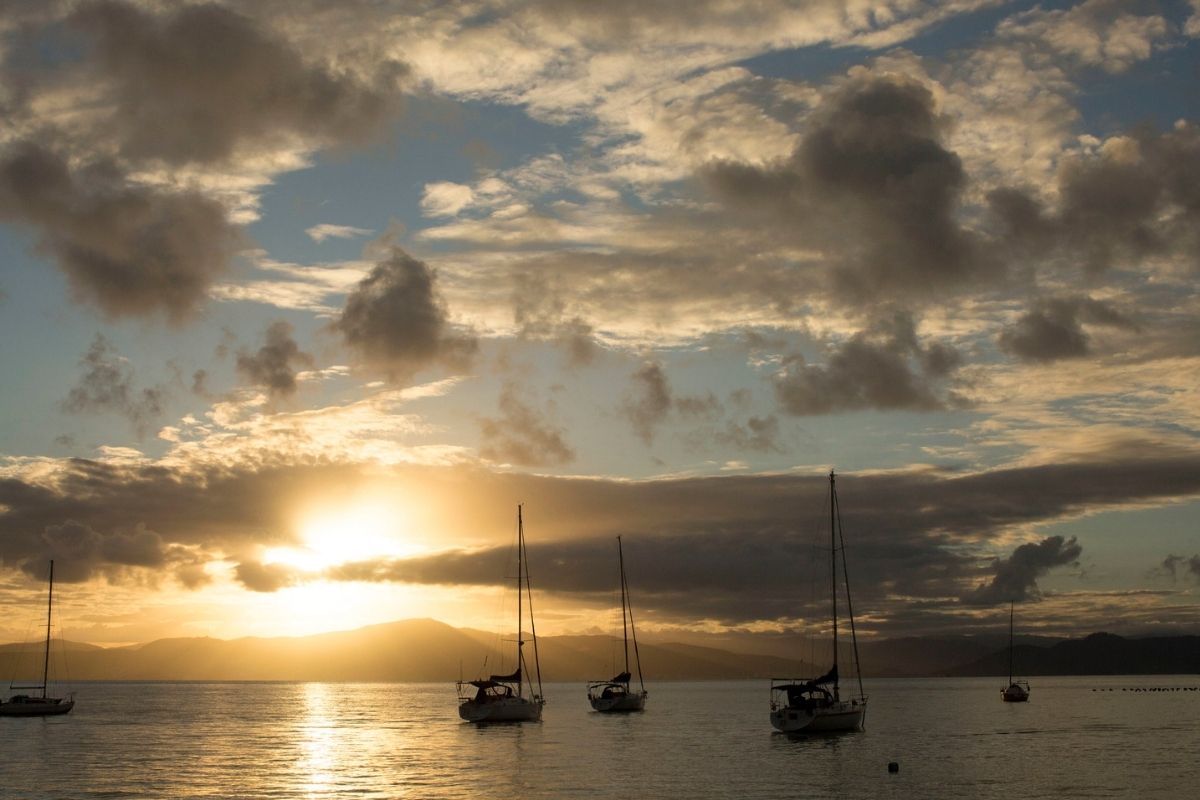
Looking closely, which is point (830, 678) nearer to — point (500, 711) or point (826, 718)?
point (826, 718)

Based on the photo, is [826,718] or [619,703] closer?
[826,718]

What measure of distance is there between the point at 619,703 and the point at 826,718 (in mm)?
51378

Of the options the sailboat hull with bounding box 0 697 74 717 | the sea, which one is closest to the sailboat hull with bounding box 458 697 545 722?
the sea

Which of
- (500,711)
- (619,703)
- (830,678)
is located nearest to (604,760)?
(830,678)

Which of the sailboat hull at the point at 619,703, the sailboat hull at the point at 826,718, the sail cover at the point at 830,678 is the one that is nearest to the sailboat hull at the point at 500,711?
the sailboat hull at the point at 619,703

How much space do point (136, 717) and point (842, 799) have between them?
155 metres

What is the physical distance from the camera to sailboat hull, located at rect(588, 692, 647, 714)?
15238 centimetres

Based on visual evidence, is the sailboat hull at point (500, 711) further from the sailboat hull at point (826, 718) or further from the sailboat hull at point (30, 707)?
the sailboat hull at point (30, 707)

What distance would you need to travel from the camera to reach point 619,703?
153500 millimetres

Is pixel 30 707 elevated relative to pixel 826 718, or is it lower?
elevated

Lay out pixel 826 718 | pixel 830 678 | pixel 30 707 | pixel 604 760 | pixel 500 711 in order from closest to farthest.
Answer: pixel 604 760 < pixel 830 678 < pixel 826 718 < pixel 500 711 < pixel 30 707

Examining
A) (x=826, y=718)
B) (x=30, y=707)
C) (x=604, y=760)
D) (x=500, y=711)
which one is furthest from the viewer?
(x=30, y=707)

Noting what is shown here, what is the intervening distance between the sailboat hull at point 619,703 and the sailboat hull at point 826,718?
46194 millimetres

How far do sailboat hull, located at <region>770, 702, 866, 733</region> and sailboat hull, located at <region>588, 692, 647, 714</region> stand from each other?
152ft
